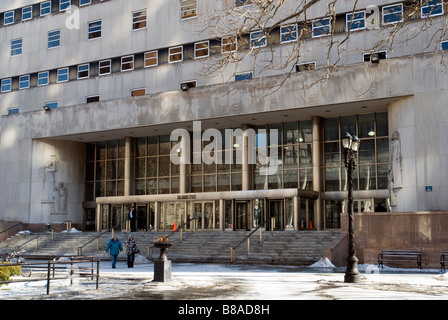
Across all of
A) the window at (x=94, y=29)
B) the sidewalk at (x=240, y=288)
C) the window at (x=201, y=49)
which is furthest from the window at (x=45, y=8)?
the sidewalk at (x=240, y=288)

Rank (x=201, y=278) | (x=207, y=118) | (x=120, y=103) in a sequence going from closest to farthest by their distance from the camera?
1. (x=201, y=278)
2. (x=207, y=118)
3. (x=120, y=103)

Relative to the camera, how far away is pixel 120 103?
1567 inches

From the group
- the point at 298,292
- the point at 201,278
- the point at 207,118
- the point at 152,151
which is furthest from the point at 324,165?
the point at 298,292

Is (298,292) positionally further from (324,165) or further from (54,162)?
(54,162)

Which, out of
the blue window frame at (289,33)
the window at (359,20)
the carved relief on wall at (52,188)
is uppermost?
the window at (359,20)

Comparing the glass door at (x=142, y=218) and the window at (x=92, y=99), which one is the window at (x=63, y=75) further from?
the glass door at (x=142, y=218)

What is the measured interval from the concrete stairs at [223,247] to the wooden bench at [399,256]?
9.52 feet

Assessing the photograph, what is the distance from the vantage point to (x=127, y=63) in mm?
43688

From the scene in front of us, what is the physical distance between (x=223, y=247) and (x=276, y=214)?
6.47 meters

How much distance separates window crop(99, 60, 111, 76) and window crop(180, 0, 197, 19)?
7.46m

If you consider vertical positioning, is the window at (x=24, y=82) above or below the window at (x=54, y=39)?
below

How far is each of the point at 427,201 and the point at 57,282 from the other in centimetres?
1988

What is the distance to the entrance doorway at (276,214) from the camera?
1398 inches

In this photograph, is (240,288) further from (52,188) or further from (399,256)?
(52,188)
